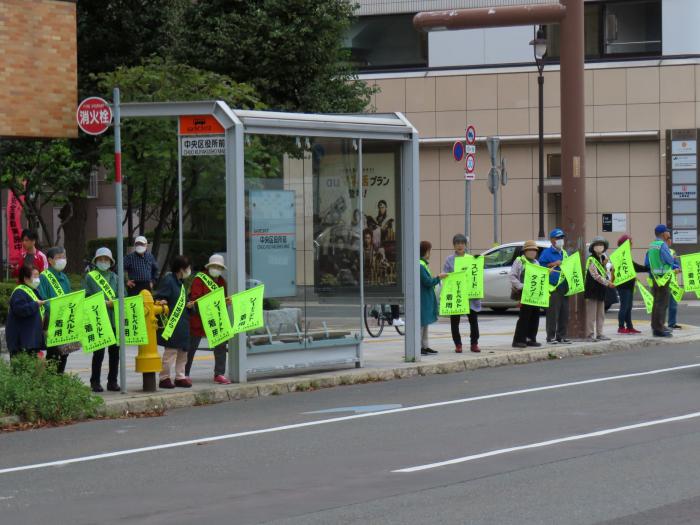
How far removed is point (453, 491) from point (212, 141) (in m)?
7.46

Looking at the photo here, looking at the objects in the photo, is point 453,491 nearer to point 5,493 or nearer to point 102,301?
point 5,493

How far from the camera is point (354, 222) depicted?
56.3ft

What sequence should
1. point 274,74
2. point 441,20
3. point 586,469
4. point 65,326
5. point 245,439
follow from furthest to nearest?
1. point 274,74
2. point 441,20
3. point 65,326
4. point 245,439
5. point 586,469

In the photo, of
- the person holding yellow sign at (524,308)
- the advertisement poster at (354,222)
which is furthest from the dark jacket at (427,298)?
the person holding yellow sign at (524,308)

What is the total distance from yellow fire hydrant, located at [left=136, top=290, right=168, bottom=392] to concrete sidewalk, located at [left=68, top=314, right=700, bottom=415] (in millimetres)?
163

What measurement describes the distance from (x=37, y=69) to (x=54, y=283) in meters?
5.78

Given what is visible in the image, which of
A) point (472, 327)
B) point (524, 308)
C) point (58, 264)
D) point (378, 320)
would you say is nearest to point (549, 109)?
point (378, 320)

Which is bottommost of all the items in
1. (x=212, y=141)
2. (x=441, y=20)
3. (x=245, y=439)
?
(x=245, y=439)

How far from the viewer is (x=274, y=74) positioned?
30328 mm

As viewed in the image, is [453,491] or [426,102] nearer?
[453,491]

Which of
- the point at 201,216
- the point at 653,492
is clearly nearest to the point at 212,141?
the point at 201,216

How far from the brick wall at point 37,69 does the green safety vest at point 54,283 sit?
16.9ft

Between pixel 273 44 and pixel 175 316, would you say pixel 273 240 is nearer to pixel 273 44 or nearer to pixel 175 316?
pixel 175 316

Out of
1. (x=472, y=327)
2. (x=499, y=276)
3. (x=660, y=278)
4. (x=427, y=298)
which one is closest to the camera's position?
(x=427, y=298)
